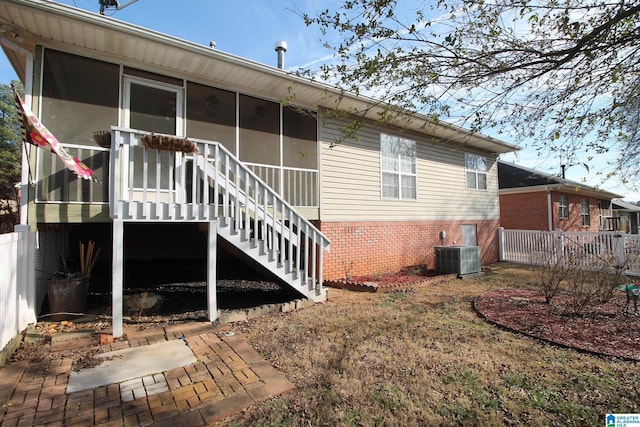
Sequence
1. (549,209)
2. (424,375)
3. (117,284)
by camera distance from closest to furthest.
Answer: (424,375) → (117,284) → (549,209)

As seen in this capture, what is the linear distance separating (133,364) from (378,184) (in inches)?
288

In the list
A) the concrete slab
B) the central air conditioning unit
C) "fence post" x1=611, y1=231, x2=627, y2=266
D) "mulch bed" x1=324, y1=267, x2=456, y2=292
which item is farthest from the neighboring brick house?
the concrete slab

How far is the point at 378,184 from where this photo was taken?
941 cm

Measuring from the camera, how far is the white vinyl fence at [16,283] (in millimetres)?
3713

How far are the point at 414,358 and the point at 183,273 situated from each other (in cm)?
577

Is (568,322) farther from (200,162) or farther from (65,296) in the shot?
(65,296)

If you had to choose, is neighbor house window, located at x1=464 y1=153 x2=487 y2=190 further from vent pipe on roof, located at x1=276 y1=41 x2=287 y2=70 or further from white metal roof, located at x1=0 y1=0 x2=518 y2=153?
vent pipe on roof, located at x1=276 y1=41 x2=287 y2=70

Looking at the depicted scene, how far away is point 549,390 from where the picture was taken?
3133 mm

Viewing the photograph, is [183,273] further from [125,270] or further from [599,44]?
[599,44]

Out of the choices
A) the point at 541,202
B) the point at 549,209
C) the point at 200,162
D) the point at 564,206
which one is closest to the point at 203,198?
the point at 200,162

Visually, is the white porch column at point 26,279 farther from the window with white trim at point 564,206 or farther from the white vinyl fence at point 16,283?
the window with white trim at point 564,206

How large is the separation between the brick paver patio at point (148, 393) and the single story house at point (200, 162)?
1.20m

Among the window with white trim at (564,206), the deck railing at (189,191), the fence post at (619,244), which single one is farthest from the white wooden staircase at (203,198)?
the window with white trim at (564,206)

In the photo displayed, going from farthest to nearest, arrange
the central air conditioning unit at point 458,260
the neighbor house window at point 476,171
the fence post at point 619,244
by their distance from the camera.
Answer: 1. the neighbor house window at point 476,171
2. the fence post at point 619,244
3. the central air conditioning unit at point 458,260
